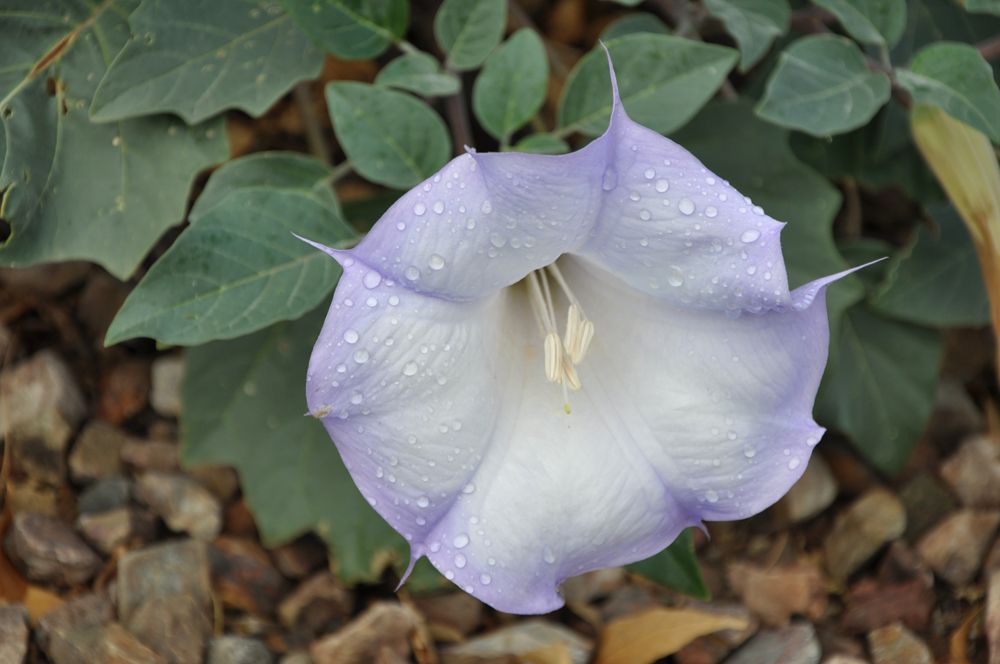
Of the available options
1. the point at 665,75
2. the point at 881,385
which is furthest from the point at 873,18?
the point at 881,385

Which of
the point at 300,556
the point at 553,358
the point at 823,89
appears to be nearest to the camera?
the point at 553,358

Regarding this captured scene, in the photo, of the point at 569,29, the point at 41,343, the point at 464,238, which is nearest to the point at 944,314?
the point at 569,29

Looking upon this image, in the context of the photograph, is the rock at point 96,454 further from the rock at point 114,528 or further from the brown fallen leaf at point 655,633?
the brown fallen leaf at point 655,633

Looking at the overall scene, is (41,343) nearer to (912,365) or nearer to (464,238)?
(464,238)

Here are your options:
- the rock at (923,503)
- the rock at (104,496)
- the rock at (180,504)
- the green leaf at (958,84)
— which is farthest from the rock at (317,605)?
the green leaf at (958,84)

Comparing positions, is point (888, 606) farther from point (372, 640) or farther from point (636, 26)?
point (636, 26)

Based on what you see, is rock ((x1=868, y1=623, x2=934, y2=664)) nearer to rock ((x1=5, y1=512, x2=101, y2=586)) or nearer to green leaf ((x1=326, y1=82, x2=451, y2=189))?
green leaf ((x1=326, y1=82, x2=451, y2=189))
